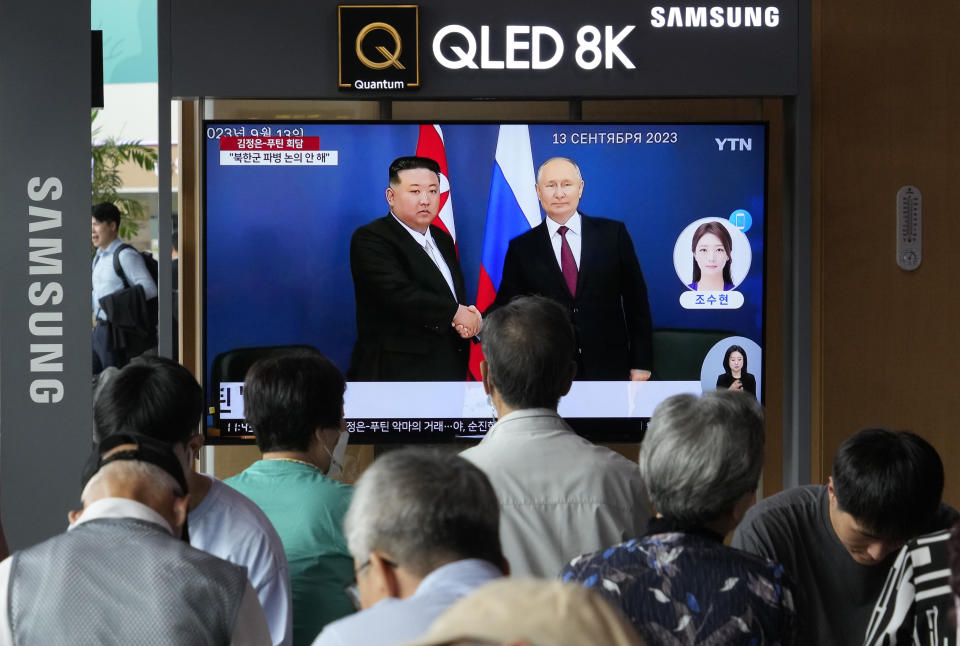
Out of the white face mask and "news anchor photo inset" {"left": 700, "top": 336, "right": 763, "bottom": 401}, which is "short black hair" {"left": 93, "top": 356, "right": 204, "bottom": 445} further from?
"news anchor photo inset" {"left": 700, "top": 336, "right": 763, "bottom": 401}

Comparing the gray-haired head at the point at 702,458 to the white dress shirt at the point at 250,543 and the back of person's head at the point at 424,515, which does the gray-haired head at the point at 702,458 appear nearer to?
the back of person's head at the point at 424,515

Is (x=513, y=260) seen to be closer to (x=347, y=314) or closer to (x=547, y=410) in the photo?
(x=347, y=314)

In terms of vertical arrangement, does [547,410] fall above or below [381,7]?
below

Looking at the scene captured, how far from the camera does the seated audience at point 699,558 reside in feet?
6.11

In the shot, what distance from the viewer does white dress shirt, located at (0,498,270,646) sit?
1907 mm

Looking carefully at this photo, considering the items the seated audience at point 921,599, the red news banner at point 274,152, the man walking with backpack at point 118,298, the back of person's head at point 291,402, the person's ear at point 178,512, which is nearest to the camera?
the person's ear at point 178,512

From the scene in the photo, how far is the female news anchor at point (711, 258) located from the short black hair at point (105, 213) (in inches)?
152

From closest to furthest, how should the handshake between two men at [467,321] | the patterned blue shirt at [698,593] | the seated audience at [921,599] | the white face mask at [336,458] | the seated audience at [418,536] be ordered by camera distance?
1. the seated audience at [418,536]
2. the patterned blue shirt at [698,593]
3. the seated audience at [921,599]
4. the white face mask at [336,458]
5. the handshake between two men at [467,321]

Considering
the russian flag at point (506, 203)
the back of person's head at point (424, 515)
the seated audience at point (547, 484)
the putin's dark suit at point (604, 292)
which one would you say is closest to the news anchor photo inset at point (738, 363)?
the putin's dark suit at point (604, 292)

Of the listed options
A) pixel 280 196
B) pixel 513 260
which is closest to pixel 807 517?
pixel 513 260

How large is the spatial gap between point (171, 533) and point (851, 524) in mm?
1400

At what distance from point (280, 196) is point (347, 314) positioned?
555mm

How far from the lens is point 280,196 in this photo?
4938 mm

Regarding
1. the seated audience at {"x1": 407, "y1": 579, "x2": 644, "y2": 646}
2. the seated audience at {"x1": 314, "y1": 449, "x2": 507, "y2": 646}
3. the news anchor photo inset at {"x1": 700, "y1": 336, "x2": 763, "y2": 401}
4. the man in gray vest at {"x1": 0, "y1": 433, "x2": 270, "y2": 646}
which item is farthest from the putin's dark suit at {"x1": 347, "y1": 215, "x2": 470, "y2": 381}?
the seated audience at {"x1": 407, "y1": 579, "x2": 644, "y2": 646}
